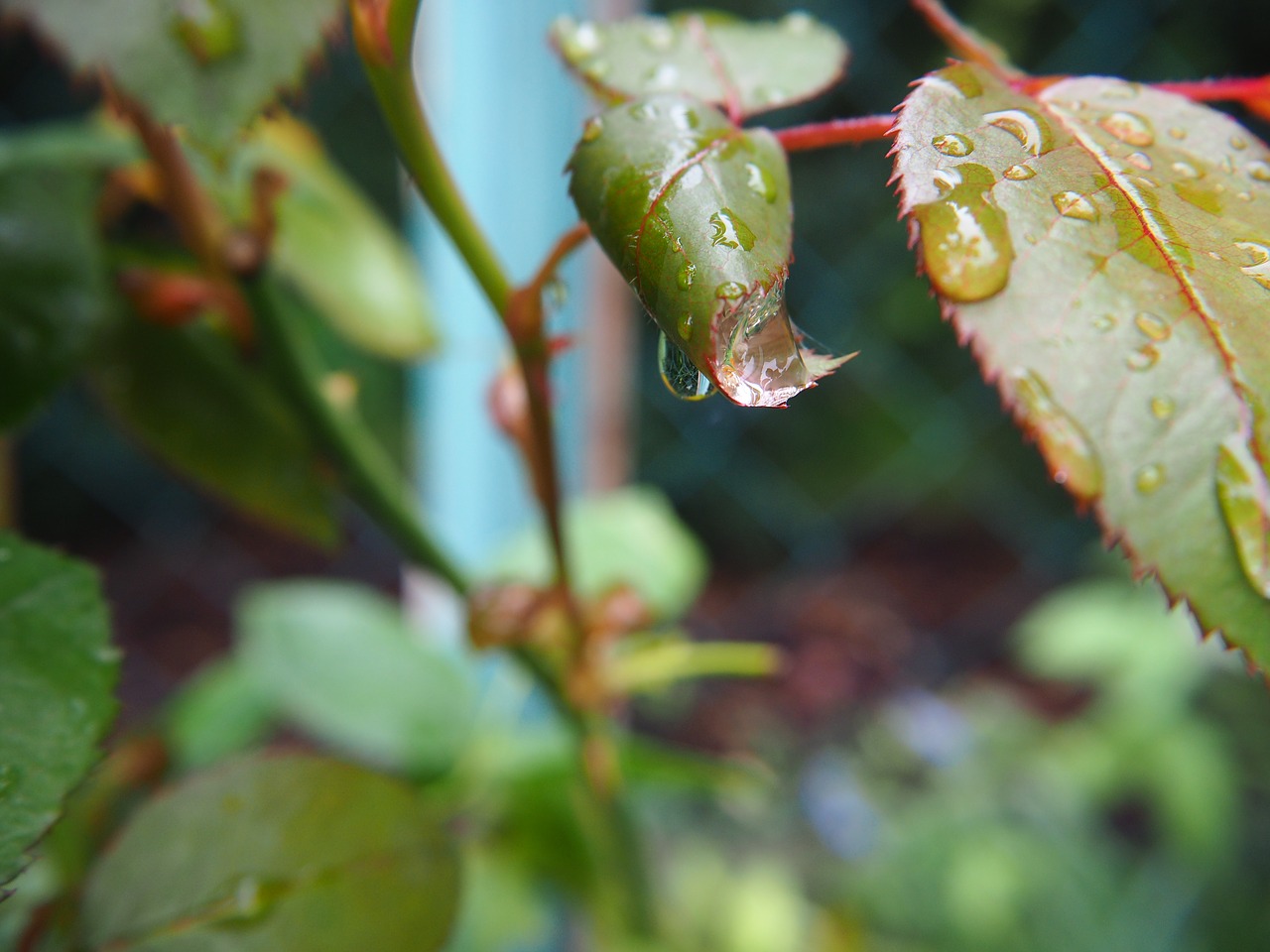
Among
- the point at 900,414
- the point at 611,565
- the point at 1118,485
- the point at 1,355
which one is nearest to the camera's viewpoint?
the point at 1118,485

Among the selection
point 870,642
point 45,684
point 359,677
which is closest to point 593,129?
point 45,684

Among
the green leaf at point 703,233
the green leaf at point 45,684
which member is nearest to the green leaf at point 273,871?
the green leaf at point 45,684

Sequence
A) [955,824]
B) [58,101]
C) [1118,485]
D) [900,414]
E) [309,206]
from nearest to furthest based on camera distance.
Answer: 1. [1118,485]
2. [309,206]
3. [955,824]
4. [58,101]
5. [900,414]

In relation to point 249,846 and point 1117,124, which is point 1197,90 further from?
point 249,846

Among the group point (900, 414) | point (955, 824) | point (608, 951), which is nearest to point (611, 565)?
point (608, 951)

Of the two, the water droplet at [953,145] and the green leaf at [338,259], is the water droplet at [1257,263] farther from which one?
the green leaf at [338,259]

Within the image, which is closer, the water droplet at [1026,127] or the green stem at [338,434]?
the water droplet at [1026,127]
